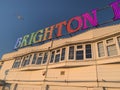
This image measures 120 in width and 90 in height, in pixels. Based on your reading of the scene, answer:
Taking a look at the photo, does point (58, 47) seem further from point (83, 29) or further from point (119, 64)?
point (119, 64)

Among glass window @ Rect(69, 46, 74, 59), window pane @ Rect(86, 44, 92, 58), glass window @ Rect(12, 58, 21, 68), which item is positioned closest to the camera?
window pane @ Rect(86, 44, 92, 58)

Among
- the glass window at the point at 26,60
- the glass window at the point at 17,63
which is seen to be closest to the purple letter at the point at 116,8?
the glass window at the point at 26,60

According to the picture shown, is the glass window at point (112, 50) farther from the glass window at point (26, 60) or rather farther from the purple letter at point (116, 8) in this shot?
the glass window at point (26, 60)

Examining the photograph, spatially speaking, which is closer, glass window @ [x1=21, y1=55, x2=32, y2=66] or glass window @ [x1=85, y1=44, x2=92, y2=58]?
glass window @ [x1=85, y1=44, x2=92, y2=58]

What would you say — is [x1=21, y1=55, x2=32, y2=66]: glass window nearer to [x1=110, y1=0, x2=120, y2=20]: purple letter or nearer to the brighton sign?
the brighton sign

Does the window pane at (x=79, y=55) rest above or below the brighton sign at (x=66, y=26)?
below

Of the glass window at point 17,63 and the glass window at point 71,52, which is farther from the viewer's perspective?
the glass window at point 17,63

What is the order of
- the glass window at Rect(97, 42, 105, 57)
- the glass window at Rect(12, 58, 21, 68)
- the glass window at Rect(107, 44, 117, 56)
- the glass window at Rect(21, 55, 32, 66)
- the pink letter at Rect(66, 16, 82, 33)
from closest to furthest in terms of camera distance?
1. the glass window at Rect(107, 44, 117, 56)
2. the glass window at Rect(97, 42, 105, 57)
3. the pink letter at Rect(66, 16, 82, 33)
4. the glass window at Rect(21, 55, 32, 66)
5. the glass window at Rect(12, 58, 21, 68)

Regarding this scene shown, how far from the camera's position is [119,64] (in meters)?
11.5

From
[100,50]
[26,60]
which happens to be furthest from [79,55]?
[26,60]

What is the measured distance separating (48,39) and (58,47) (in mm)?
4200

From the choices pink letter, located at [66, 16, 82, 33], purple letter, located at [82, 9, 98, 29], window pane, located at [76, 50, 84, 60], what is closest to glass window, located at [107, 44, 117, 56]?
window pane, located at [76, 50, 84, 60]

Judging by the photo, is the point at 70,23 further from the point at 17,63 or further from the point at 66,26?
the point at 17,63

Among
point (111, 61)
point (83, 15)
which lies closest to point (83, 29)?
point (83, 15)
